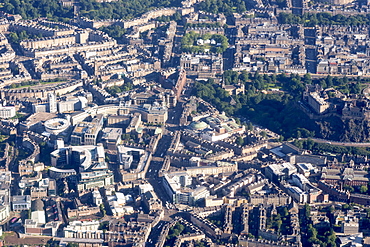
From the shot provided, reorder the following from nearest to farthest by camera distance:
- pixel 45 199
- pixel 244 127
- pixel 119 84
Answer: pixel 45 199
pixel 244 127
pixel 119 84

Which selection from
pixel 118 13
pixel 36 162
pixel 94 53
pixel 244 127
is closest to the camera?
pixel 36 162

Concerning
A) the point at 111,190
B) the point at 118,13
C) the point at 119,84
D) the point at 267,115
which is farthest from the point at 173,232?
the point at 118,13

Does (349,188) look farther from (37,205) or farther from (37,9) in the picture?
(37,9)

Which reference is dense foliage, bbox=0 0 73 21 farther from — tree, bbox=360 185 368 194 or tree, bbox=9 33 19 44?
tree, bbox=360 185 368 194

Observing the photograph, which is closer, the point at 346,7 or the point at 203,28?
the point at 203,28

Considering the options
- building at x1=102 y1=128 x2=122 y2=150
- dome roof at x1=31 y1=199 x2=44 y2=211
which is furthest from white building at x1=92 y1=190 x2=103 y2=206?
building at x1=102 y1=128 x2=122 y2=150

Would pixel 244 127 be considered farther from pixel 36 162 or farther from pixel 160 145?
pixel 36 162

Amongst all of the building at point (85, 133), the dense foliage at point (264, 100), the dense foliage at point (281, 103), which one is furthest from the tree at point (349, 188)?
the building at point (85, 133)

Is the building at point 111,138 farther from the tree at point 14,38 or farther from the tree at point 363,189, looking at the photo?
the tree at point 14,38
